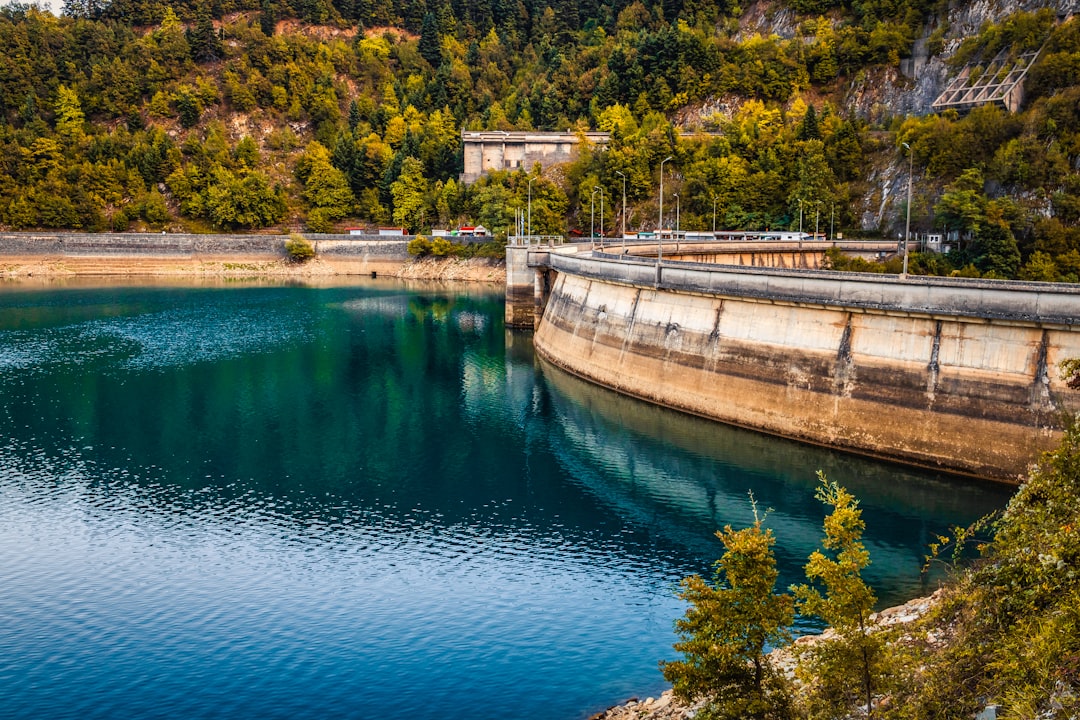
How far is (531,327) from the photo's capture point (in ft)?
294

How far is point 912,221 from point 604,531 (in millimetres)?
80885

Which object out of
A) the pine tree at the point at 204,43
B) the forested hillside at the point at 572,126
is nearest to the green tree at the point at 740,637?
the forested hillside at the point at 572,126

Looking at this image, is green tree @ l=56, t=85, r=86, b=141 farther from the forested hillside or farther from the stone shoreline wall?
the stone shoreline wall

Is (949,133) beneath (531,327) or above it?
above

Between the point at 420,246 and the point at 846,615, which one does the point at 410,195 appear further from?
the point at 846,615

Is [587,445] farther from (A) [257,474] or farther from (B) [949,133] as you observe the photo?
(B) [949,133]

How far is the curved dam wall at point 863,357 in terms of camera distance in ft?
137

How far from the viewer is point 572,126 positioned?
158 meters

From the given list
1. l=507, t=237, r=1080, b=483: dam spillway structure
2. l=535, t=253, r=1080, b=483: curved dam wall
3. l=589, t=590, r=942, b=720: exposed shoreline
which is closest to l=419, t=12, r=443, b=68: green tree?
l=507, t=237, r=1080, b=483: dam spillway structure

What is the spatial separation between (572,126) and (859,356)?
118 meters

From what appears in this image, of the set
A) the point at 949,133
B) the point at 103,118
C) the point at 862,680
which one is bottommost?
the point at 862,680

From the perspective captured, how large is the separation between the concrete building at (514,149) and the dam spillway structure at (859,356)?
86.9 m

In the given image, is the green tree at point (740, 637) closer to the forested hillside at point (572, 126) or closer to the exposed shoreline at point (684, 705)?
the exposed shoreline at point (684, 705)

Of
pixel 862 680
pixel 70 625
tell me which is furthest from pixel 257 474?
pixel 862 680
